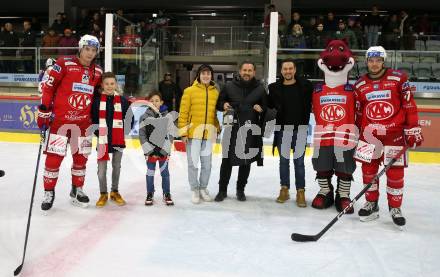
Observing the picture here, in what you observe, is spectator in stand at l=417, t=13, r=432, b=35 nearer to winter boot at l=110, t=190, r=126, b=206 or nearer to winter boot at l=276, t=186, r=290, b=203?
winter boot at l=276, t=186, r=290, b=203

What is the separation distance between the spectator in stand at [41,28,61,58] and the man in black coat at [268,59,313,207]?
600 centimetres

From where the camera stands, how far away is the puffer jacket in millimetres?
3650

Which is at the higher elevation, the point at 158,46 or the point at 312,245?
the point at 158,46

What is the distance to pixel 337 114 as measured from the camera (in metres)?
3.45

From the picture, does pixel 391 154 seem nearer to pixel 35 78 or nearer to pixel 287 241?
pixel 287 241

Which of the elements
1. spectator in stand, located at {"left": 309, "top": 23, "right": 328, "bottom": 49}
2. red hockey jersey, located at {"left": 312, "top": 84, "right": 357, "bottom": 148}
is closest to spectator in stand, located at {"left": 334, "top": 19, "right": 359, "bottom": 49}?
spectator in stand, located at {"left": 309, "top": 23, "right": 328, "bottom": 49}

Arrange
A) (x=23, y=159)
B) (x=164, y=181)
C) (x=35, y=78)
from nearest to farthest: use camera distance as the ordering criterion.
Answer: (x=164, y=181) < (x=23, y=159) < (x=35, y=78)

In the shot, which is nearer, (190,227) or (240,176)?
(190,227)

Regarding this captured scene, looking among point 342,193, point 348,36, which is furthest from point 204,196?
point 348,36

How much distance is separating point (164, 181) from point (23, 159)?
277 cm

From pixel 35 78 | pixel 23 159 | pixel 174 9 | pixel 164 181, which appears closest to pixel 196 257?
pixel 164 181

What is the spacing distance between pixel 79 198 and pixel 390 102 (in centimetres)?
248

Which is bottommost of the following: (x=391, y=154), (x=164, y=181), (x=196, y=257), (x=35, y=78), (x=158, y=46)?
(x=196, y=257)

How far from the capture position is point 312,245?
2730 millimetres
